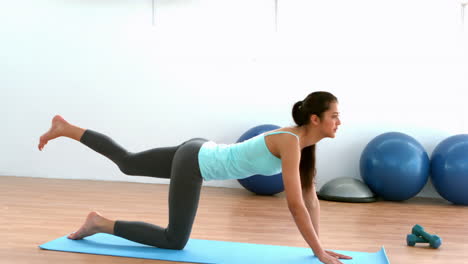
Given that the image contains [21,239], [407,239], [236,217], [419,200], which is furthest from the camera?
[419,200]

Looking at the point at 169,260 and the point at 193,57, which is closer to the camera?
the point at 169,260

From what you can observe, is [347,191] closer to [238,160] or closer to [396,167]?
[396,167]

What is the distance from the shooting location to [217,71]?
17.8 feet

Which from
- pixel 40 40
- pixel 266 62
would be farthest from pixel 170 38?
pixel 40 40

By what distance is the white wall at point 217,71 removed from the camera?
5.10 meters

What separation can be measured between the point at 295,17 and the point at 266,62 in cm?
52

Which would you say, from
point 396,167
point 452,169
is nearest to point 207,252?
point 396,167

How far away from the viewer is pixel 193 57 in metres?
5.46

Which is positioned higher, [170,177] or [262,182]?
[170,177]

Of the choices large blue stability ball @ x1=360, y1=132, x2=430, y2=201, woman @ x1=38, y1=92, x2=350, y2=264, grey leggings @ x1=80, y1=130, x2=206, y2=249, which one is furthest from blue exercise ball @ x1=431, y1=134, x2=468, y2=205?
grey leggings @ x1=80, y1=130, x2=206, y2=249

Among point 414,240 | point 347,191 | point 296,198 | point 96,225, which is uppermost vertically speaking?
point 296,198

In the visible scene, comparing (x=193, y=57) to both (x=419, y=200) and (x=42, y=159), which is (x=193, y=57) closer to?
(x=42, y=159)

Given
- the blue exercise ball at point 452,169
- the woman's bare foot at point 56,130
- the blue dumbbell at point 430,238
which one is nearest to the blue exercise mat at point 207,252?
the blue dumbbell at point 430,238

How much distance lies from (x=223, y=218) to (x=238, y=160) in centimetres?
139
